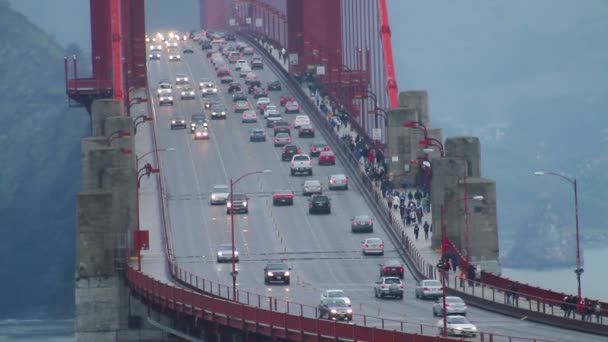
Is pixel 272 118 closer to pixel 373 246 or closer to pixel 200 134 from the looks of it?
pixel 200 134

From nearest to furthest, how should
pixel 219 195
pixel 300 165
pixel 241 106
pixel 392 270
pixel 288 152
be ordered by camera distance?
pixel 392 270, pixel 219 195, pixel 300 165, pixel 288 152, pixel 241 106

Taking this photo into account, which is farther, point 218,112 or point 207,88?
point 207,88

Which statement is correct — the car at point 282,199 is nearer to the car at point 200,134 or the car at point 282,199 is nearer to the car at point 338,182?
the car at point 338,182

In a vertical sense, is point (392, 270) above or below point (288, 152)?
below

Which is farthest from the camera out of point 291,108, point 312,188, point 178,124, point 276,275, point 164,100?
point 164,100

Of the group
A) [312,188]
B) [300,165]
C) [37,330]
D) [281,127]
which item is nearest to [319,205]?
[312,188]

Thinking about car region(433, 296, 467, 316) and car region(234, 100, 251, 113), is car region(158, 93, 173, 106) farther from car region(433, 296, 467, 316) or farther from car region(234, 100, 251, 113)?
car region(433, 296, 467, 316)

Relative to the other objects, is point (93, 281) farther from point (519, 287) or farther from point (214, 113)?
point (214, 113)

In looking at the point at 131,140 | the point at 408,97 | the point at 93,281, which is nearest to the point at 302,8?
the point at 408,97

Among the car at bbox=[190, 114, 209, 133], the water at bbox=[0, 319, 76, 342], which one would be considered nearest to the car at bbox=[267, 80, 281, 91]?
the car at bbox=[190, 114, 209, 133]
